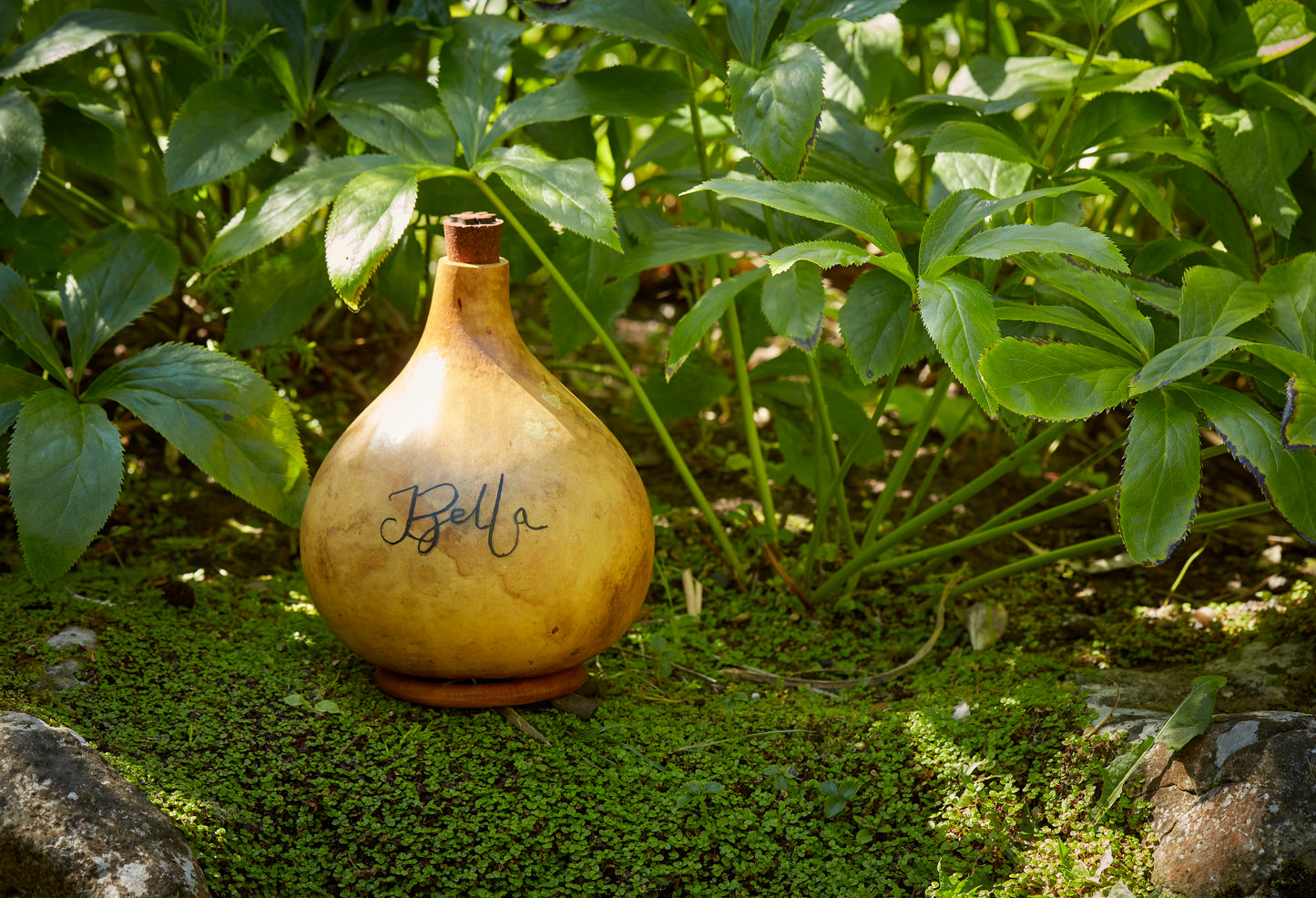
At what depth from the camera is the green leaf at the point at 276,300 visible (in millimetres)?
2049

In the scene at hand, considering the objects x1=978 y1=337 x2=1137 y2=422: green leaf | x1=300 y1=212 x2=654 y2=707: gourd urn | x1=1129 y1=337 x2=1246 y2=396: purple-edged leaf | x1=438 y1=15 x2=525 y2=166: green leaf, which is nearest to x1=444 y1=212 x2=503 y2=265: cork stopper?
x1=300 y1=212 x2=654 y2=707: gourd urn

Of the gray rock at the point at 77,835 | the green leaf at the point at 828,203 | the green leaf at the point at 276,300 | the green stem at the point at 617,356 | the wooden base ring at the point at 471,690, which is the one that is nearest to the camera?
the gray rock at the point at 77,835

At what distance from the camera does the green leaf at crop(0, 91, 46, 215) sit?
75.5 inches

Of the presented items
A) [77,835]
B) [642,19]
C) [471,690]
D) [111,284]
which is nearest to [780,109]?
[642,19]

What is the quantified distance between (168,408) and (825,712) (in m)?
1.17

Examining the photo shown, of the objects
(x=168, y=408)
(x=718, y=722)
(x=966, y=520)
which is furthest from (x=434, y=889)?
(x=966, y=520)

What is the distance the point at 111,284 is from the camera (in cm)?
191

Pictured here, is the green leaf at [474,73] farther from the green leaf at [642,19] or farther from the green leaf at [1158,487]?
the green leaf at [1158,487]

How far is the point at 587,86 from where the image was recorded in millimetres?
1874

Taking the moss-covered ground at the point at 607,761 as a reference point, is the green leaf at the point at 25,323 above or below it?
above

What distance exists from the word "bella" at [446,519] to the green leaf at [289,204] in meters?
→ 0.50

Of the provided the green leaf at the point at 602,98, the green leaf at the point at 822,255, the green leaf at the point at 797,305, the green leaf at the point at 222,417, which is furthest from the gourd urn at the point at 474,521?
the green leaf at the point at 822,255

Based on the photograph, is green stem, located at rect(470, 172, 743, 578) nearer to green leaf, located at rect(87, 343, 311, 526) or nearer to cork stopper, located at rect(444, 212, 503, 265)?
cork stopper, located at rect(444, 212, 503, 265)

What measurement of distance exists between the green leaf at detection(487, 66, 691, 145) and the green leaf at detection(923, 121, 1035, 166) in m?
0.45
